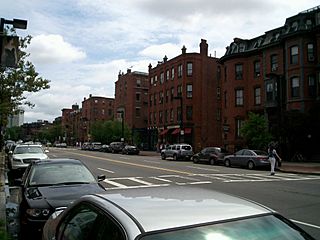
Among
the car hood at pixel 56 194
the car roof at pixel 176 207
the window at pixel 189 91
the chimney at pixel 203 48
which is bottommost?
the car hood at pixel 56 194

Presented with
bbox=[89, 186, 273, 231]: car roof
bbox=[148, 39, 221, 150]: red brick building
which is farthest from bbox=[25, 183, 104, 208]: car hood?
bbox=[148, 39, 221, 150]: red brick building

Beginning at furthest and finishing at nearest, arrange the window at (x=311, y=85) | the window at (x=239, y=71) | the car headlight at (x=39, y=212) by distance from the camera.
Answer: the window at (x=239, y=71), the window at (x=311, y=85), the car headlight at (x=39, y=212)

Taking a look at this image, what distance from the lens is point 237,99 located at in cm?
4719

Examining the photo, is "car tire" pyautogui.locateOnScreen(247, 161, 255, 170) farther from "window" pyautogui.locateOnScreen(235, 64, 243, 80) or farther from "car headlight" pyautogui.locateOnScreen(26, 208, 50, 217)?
"car headlight" pyautogui.locateOnScreen(26, 208, 50, 217)

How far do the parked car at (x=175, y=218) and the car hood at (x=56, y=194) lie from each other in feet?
12.2

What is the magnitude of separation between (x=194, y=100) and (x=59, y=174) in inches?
2024

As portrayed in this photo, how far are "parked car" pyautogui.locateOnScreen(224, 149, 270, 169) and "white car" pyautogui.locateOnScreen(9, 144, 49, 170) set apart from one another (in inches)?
596

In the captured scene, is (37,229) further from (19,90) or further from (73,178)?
(19,90)

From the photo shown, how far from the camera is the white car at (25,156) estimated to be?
65.0ft

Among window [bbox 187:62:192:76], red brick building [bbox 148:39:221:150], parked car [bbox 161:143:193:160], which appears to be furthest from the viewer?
window [bbox 187:62:192:76]

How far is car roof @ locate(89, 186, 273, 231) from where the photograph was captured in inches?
109

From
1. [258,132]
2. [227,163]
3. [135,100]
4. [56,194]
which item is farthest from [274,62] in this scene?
[135,100]

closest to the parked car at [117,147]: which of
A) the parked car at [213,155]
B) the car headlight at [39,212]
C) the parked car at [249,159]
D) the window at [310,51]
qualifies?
the parked car at [213,155]

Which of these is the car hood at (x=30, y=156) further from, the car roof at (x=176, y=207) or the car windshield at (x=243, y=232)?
the car windshield at (x=243, y=232)
